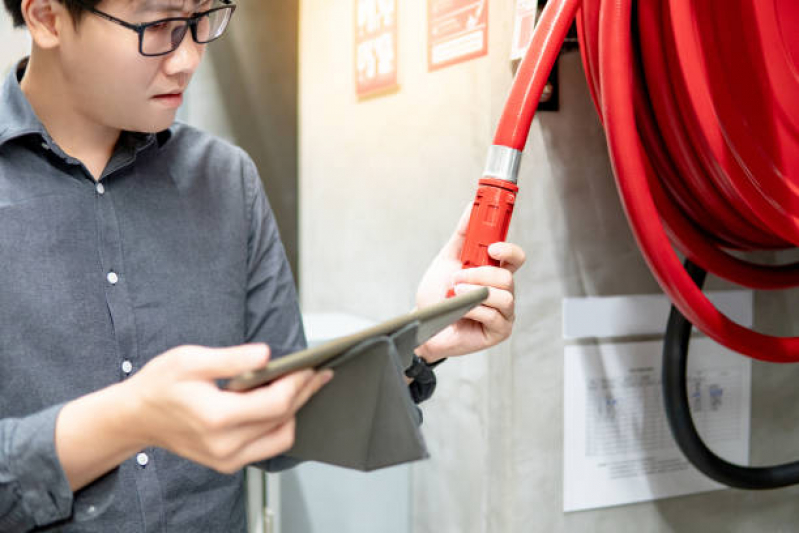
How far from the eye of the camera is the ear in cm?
90

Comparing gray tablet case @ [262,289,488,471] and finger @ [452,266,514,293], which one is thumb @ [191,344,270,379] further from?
finger @ [452,266,514,293]

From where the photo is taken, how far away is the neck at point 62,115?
98 cm

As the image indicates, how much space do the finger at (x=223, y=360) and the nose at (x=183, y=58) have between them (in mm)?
463

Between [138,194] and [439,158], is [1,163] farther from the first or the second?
[439,158]

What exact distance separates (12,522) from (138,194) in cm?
48

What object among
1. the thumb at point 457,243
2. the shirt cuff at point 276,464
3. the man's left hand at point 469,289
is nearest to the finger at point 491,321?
the man's left hand at point 469,289

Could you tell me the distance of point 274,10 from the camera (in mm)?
2211

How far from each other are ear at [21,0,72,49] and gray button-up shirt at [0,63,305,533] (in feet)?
0.35

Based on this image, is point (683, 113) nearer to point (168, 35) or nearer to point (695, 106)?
Answer: point (695, 106)

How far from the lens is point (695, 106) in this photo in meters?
0.93

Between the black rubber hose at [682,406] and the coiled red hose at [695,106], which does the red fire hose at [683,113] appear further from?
the black rubber hose at [682,406]

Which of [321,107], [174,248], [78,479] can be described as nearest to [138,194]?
[174,248]

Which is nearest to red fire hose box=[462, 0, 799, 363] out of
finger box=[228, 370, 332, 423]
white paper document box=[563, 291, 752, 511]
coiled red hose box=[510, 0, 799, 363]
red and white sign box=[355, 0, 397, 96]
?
coiled red hose box=[510, 0, 799, 363]

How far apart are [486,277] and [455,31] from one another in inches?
27.1
